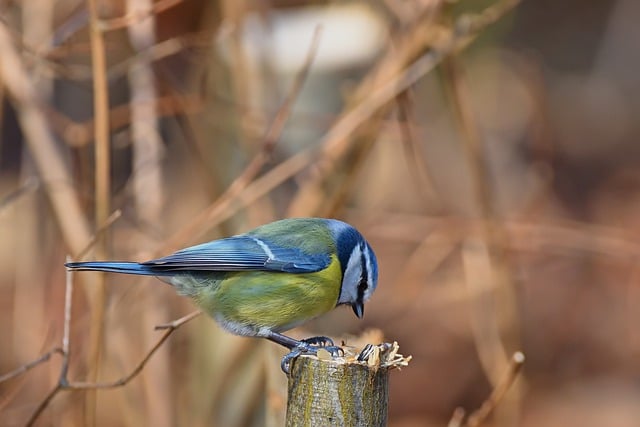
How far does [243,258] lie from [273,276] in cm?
8

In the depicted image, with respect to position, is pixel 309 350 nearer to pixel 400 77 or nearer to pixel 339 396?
pixel 339 396

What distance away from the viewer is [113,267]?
6.25 ft

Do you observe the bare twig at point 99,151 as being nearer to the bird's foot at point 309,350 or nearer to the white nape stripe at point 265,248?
the white nape stripe at point 265,248

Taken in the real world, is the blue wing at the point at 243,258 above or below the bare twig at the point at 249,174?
below

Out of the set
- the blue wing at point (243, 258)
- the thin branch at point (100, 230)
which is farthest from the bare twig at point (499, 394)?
the thin branch at point (100, 230)

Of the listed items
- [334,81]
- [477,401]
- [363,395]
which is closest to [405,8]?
[334,81]

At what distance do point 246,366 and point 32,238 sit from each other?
91cm

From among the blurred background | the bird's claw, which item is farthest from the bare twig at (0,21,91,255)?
the bird's claw

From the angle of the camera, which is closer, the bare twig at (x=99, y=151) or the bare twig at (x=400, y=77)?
the bare twig at (x=99, y=151)

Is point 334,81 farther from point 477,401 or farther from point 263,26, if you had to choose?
point 477,401

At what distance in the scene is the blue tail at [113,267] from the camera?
6.03 feet

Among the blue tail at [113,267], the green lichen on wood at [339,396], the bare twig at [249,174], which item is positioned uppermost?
the bare twig at [249,174]

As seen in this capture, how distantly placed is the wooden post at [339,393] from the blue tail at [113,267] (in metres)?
0.53

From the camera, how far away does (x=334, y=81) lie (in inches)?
169
